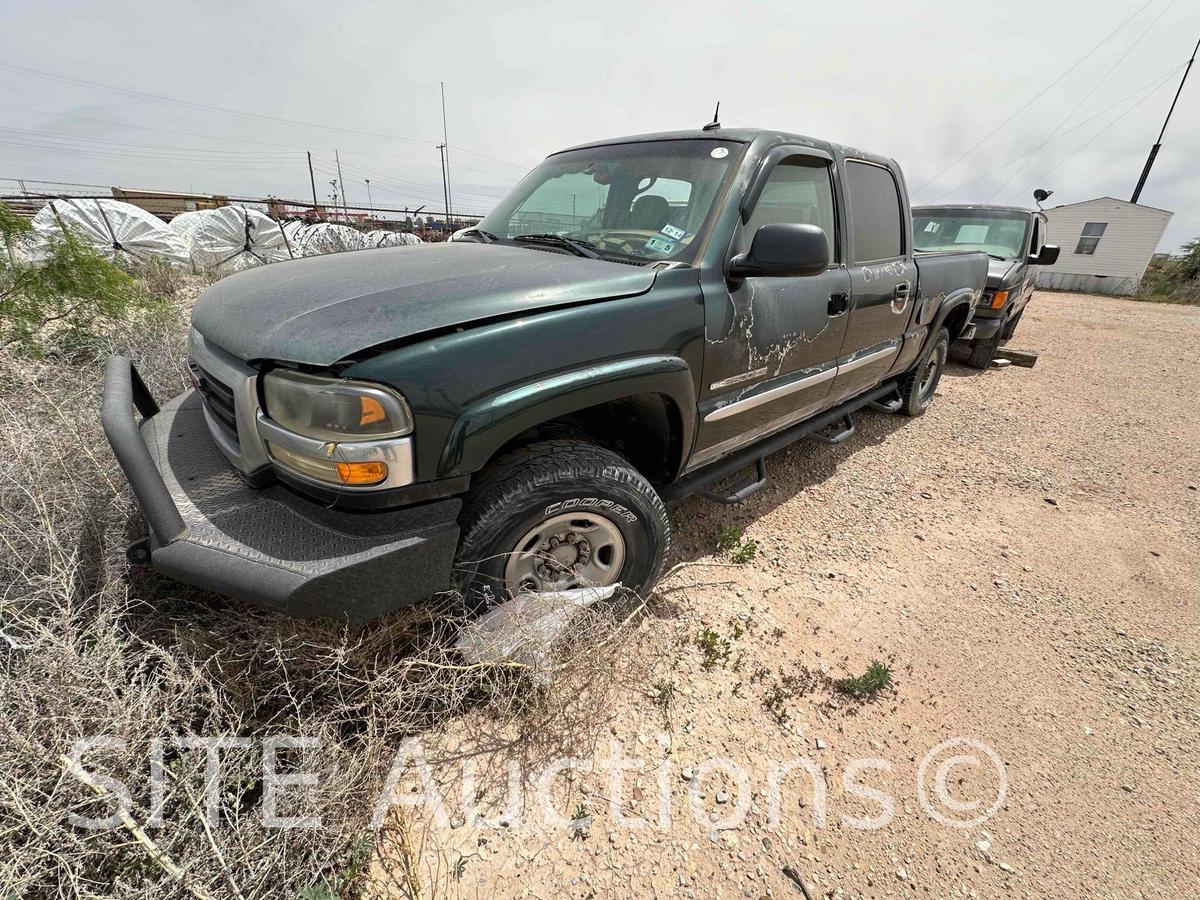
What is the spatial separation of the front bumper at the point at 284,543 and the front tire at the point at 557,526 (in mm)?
166

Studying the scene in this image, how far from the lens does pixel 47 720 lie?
1423mm

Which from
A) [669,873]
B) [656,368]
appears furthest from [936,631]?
[656,368]

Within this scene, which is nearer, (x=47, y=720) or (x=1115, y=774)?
(x=47, y=720)

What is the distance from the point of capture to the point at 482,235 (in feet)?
9.48

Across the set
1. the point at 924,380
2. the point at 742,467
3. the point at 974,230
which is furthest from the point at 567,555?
the point at 974,230

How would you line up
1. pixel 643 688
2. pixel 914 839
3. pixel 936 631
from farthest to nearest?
pixel 936 631, pixel 643 688, pixel 914 839

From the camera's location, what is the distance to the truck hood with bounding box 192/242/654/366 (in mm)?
1521

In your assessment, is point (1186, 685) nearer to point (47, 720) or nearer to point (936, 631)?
point (936, 631)

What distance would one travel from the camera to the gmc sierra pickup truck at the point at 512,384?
4.92 ft

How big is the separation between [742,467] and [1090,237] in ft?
85.0

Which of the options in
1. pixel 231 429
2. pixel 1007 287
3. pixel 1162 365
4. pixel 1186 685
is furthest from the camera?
pixel 1162 365

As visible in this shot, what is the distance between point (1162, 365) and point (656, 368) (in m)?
9.69

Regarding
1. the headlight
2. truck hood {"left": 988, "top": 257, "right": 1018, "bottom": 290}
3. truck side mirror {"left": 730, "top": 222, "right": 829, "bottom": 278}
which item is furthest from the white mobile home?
the headlight

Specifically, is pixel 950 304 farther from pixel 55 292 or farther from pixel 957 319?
pixel 55 292
